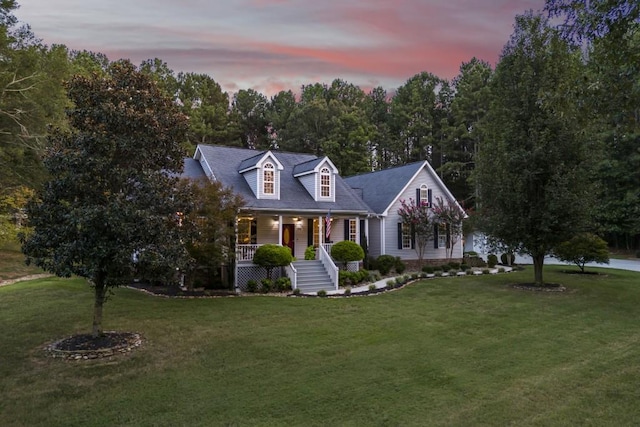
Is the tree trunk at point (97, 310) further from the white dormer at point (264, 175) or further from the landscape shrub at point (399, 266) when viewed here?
the landscape shrub at point (399, 266)

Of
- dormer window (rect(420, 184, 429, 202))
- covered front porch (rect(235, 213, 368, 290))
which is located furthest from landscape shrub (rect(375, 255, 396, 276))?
dormer window (rect(420, 184, 429, 202))

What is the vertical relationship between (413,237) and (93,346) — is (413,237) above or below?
above

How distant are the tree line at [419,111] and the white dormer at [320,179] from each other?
21.9 ft

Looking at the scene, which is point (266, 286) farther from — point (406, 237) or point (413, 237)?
point (413, 237)

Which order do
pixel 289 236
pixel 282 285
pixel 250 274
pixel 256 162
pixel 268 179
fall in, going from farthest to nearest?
pixel 289 236
pixel 268 179
pixel 256 162
pixel 250 274
pixel 282 285

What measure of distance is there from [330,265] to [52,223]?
11052mm

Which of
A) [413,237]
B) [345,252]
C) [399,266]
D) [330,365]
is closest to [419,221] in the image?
[413,237]

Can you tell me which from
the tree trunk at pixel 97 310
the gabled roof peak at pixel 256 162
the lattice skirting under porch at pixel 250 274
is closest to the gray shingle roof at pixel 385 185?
the gabled roof peak at pixel 256 162

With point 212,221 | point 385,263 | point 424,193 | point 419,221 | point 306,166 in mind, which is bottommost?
point 385,263

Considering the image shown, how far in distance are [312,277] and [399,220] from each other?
27.8ft

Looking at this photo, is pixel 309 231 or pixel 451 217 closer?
pixel 309 231

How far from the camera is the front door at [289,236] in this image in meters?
20.3

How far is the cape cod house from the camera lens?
55.5 feet

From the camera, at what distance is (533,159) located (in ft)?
49.0
